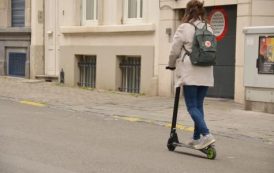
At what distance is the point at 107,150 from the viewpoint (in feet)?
26.3

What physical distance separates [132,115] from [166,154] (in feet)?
14.1

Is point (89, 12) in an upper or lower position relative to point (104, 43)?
upper

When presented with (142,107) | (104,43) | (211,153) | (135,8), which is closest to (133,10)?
(135,8)

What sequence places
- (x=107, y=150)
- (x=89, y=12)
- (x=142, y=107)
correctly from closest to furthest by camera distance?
(x=107, y=150)
(x=142, y=107)
(x=89, y=12)

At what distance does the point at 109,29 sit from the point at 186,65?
987cm

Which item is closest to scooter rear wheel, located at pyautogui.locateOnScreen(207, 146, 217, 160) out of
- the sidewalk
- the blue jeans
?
the blue jeans

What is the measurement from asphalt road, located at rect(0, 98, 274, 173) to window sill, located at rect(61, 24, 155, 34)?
5419mm

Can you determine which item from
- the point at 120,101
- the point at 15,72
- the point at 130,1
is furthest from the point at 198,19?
the point at 15,72

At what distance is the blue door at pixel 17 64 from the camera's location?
21547mm

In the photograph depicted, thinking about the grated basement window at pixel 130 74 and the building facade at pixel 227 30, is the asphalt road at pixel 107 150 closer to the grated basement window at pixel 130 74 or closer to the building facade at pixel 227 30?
the building facade at pixel 227 30

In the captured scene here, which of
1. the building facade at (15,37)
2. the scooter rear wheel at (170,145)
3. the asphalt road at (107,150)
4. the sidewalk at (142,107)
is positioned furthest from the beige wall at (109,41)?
the scooter rear wheel at (170,145)

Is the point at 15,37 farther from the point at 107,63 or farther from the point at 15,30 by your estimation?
the point at 107,63

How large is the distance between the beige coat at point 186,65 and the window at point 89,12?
1085 cm

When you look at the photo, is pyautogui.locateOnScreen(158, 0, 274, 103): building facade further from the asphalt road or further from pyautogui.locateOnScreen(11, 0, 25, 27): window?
pyautogui.locateOnScreen(11, 0, 25, 27): window
